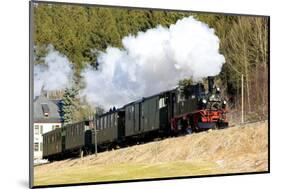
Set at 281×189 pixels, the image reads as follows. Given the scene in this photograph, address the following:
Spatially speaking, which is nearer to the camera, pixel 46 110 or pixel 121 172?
pixel 46 110

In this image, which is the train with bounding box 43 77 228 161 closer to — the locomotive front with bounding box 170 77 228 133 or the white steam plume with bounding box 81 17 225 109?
the locomotive front with bounding box 170 77 228 133

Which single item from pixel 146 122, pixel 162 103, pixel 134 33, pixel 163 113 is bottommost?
pixel 146 122

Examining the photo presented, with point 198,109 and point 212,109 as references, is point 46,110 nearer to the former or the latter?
Result: point 198,109

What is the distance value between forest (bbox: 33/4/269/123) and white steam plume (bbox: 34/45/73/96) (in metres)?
0.09

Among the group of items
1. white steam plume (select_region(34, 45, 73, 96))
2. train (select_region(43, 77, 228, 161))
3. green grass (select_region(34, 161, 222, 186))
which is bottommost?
green grass (select_region(34, 161, 222, 186))

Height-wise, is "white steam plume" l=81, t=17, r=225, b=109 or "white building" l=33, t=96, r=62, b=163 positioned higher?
"white steam plume" l=81, t=17, r=225, b=109

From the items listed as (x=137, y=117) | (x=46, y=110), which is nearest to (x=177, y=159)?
(x=137, y=117)

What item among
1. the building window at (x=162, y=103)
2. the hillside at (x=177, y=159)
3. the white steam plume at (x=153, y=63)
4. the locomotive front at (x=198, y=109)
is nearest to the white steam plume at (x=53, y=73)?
the white steam plume at (x=153, y=63)

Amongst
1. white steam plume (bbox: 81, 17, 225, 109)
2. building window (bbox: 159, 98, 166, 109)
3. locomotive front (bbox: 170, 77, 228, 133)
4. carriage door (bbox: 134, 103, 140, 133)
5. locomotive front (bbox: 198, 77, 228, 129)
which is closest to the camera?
white steam plume (bbox: 81, 17, 225, 109)

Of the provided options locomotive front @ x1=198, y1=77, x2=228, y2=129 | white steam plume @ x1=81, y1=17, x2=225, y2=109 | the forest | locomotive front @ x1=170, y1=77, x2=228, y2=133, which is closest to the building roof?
the forest

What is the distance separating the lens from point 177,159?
1166 centimetres

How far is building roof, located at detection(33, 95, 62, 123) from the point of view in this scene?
10.5 meters

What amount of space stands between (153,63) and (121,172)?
1.70 metres

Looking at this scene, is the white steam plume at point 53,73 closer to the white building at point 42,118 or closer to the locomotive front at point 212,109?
the white building at point 42,118
